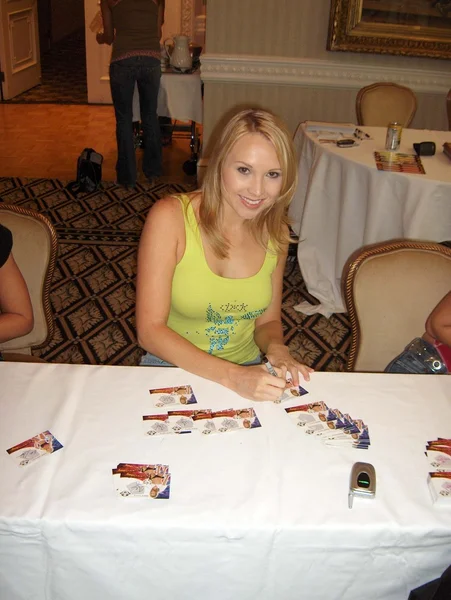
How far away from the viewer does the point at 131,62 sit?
4.48 metres

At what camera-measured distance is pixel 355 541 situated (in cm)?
108

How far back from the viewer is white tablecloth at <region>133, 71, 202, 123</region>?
4.82 m

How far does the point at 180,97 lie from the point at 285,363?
3.84 m

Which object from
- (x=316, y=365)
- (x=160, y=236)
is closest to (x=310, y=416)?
(x=160, y=236)

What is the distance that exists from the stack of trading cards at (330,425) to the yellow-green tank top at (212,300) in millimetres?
419

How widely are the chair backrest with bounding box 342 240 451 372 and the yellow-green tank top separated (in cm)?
27

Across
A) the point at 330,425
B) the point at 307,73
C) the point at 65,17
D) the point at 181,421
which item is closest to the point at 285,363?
the point at 330,425

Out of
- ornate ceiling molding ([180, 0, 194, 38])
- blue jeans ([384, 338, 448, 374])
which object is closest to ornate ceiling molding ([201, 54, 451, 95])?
ornate ceiling molding ([180, 0, 194, 38])

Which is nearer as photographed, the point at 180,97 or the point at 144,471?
the point at 144,471

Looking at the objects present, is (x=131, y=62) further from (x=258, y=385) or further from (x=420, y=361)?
(x=258, y=385)

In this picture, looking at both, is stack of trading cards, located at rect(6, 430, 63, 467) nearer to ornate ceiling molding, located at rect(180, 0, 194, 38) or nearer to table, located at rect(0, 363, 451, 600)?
table, located at rect(0, 363, 451, 600)

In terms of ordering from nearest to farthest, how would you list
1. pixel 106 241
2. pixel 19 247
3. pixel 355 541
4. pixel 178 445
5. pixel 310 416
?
pixel 355 541, pixel 178 445, pixel 310 416, pixel 19 247, pixel 106 241

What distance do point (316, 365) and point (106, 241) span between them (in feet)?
5.89

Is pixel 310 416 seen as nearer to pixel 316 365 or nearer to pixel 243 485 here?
pixel 243 485
